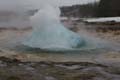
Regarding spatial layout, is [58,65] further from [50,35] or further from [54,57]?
[50,35]

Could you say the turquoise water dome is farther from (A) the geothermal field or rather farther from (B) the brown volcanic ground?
(B) the brown volcanic ground

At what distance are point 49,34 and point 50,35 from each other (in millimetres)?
50

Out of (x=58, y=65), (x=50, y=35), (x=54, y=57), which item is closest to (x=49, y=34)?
(x=50, y=35)

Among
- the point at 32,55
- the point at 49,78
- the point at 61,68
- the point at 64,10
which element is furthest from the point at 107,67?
the point at 64,10

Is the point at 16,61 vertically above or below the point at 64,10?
below

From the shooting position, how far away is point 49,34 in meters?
12.4

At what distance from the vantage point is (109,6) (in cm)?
3503

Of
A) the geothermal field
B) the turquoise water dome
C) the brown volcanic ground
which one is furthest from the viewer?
the turquoise water dome

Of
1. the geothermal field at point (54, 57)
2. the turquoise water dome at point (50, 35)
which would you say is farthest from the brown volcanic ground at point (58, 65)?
the turquoise water dome at point (50, 35)

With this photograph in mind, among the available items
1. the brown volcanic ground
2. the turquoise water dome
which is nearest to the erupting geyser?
the turquoise water dome

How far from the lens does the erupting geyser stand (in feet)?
38.5

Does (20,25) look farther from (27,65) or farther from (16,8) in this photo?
(27,65)

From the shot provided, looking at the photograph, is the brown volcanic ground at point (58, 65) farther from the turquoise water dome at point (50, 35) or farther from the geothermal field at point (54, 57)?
the turquoise water dome at point (50, 35)

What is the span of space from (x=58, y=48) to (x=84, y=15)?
27110 millimetres
